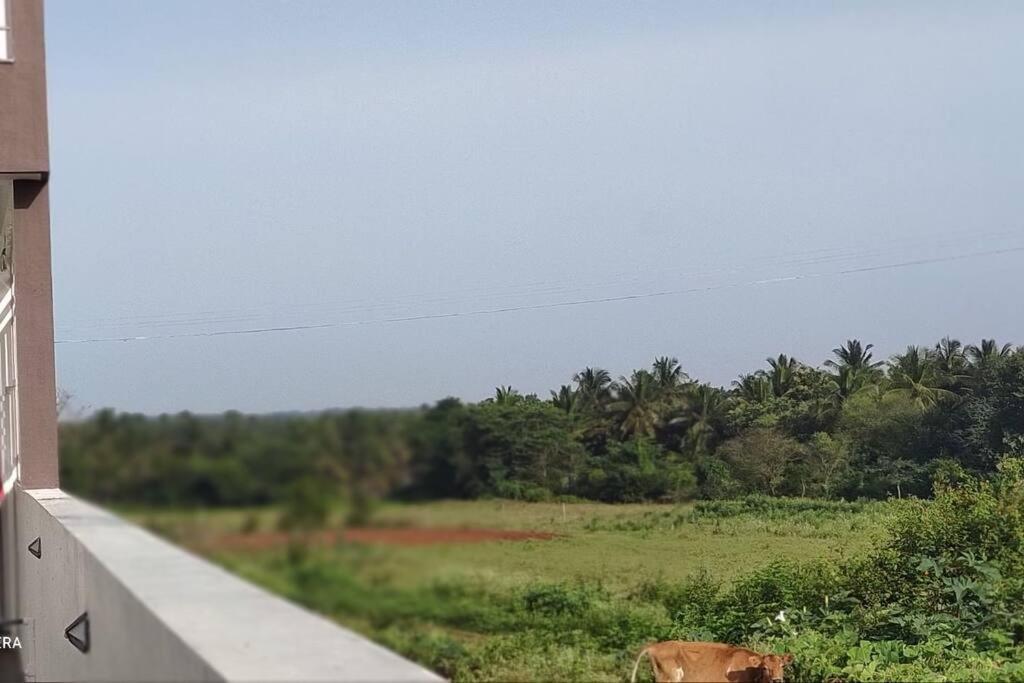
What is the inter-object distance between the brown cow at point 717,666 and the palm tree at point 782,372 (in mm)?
5177

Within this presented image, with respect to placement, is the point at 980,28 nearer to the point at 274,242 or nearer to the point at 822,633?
the point at 822,633

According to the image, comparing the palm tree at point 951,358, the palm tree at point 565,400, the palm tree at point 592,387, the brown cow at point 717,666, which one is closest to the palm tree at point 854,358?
the palm tree at point 951,358

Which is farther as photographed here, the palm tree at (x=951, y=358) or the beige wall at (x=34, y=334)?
the palm tree at (x=951, y=358)

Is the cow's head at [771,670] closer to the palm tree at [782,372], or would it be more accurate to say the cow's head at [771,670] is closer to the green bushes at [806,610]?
the green bushes at [806,610]

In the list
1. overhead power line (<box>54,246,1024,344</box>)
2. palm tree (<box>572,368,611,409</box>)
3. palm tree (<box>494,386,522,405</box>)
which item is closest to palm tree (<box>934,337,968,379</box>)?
overhead power line (<box>54,246,1024,344</box>)

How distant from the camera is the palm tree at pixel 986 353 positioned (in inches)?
285

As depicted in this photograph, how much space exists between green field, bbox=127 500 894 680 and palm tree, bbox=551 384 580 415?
27.3 inches

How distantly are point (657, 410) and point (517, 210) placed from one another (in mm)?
2552

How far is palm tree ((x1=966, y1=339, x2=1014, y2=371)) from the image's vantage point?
285 inches

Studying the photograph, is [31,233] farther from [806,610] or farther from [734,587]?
[734,587]

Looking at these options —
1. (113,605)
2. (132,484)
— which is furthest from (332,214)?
(113,605)

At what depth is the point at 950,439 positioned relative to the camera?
7105 mm

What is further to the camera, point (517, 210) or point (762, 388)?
point (517, 210)

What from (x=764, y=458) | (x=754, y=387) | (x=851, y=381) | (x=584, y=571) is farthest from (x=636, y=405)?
(x=851, y=381)
